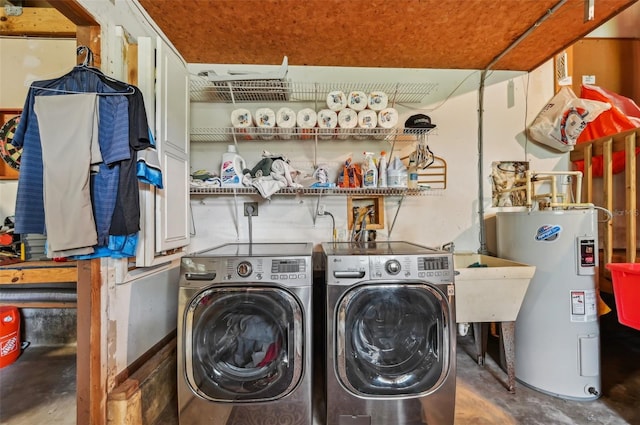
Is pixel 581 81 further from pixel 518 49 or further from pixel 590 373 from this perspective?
pixel 590 373

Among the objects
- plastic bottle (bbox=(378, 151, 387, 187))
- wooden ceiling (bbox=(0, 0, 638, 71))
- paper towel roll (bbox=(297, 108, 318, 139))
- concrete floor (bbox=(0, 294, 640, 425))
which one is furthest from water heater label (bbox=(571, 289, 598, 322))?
paper towel roll (bbox=(297, 108, 318, 139))

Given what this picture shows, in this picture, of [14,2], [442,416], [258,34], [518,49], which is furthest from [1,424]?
[518,49]

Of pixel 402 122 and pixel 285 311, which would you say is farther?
pixel 402 122

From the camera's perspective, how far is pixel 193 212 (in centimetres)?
225

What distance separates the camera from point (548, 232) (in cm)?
172

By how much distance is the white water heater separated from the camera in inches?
64.5

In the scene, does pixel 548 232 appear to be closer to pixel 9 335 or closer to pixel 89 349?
pixel 89 349

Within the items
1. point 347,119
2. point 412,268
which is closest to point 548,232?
point 412,268

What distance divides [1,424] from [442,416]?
2.44m

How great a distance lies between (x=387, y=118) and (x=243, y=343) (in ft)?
5.85

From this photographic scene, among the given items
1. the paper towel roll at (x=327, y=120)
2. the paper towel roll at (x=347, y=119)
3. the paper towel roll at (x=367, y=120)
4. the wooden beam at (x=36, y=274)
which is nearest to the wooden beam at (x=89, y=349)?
the wooden beam at (x=36, y=274)

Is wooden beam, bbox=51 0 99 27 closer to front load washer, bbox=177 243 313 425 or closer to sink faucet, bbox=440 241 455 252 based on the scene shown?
front load washer, bbox=177 243 313 425

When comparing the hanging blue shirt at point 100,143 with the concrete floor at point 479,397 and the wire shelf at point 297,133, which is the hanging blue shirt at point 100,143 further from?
the concrete floor at point 479,397

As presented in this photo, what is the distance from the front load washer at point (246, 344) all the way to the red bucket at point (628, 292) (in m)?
1.71
